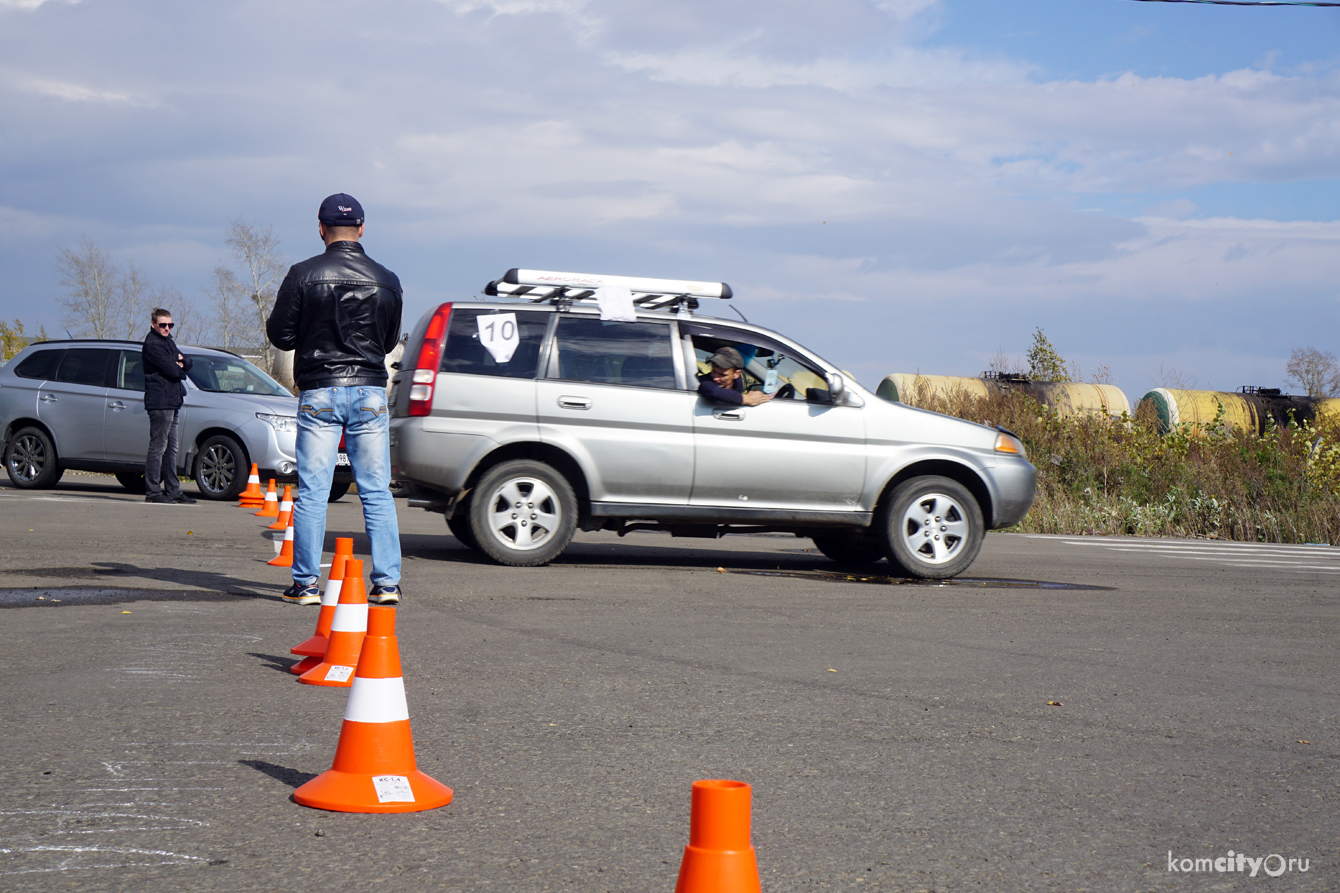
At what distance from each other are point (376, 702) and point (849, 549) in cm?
745

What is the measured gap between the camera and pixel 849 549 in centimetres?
1041

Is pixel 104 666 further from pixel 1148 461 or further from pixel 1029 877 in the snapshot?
pixel 1148 461

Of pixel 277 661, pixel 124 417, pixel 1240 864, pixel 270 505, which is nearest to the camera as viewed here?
pixel 1240 864

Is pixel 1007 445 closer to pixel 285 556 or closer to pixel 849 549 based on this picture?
pixel 849 549

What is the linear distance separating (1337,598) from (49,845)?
9192 millimetres

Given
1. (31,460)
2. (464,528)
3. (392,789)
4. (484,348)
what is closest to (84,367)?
(31,460)

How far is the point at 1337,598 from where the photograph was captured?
9.30 meters

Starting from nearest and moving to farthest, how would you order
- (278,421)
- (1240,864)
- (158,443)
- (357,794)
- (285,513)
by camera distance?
(1240,864)
(357,794)
(285,513)
(158,443)
(278,421)

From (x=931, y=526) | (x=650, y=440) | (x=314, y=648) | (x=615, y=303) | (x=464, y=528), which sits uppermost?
(x=615, y=303)

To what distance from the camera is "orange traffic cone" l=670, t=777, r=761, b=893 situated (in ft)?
7.27

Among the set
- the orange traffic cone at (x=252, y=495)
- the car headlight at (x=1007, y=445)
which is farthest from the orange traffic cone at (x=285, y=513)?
the car headlight at (x=1007, y=445)

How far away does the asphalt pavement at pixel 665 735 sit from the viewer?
300 cm

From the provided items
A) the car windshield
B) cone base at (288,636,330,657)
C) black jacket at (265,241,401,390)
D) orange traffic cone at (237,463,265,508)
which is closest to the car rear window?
the car windshield

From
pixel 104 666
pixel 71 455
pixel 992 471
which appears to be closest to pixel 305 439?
pixel 104 666
